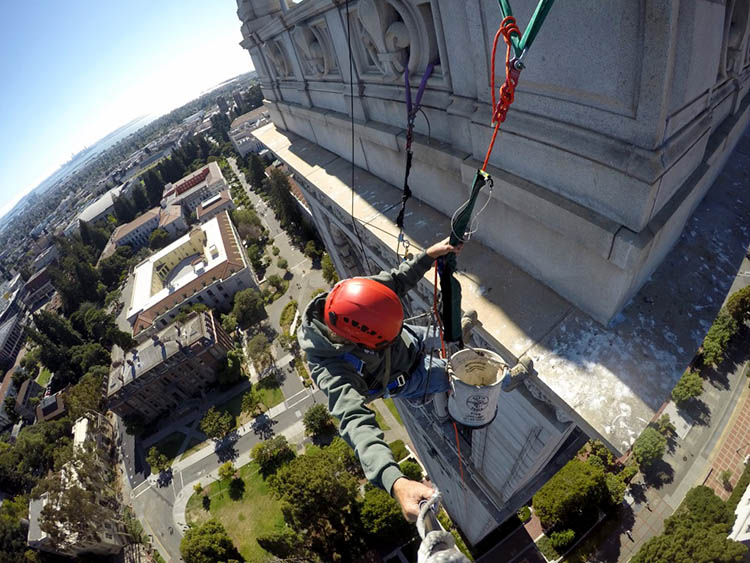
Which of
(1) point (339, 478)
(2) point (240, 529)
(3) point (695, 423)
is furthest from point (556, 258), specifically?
(2) point (240, 529)

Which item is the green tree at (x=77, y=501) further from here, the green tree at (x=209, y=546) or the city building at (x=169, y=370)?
the green tree at (x=209, y=546)

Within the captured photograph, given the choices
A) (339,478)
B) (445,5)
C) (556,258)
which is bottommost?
(339,478)

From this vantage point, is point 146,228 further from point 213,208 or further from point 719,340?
point 719,340

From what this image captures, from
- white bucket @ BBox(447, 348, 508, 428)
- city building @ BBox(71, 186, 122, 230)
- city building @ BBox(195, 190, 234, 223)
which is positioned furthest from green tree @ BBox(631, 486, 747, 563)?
city building @ BBox(71, 186, 122, 230)

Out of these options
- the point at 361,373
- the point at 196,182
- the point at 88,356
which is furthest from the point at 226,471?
the point at 196,182

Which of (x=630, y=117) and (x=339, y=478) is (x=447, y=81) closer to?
(x=630, y=117)

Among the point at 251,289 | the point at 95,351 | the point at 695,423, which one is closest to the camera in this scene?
the point at 695,423

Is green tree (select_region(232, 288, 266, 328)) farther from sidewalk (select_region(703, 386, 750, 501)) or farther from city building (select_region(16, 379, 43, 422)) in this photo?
sidewalk (select_region(703, 386, 750, 501))
